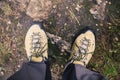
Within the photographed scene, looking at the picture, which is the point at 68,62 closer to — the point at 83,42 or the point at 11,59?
the point at 83,42

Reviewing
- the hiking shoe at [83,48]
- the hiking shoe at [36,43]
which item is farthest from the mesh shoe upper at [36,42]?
the hiking shoe at [83,48]

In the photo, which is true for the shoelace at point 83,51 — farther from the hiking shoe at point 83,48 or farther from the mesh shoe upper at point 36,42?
the mesh shoe upper at point 36,42

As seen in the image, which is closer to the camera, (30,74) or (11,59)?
(30,74)

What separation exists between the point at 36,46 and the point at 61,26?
38 cm

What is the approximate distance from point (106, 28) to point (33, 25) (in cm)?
87

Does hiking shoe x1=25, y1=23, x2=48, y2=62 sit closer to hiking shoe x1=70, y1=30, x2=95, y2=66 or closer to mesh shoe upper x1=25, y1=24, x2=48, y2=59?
mesh shoe upper x1=25, y1=24, x2=48, y2=59

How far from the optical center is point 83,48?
4262 mm

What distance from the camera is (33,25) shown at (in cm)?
Answer: 427

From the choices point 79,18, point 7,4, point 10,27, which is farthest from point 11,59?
point 79,18

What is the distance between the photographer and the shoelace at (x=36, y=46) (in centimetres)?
419

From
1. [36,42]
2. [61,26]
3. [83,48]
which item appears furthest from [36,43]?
[83,48]

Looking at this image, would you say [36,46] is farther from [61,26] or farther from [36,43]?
[61,26]

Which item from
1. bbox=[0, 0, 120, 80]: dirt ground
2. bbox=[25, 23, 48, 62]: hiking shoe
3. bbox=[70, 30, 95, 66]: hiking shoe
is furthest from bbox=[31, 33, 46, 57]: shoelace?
bbox=[70, 30, 95, 66]: hiking shoe

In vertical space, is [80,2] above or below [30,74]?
above
